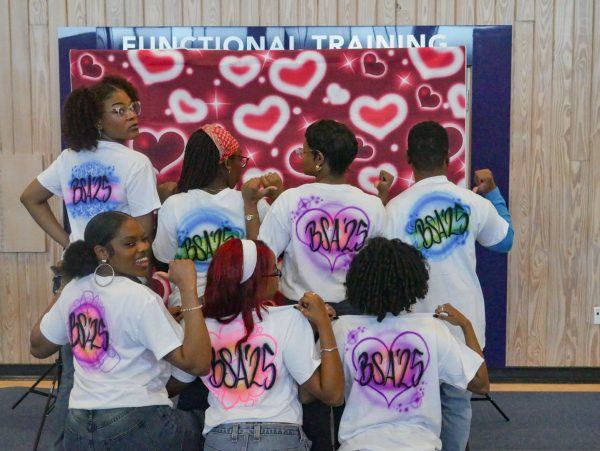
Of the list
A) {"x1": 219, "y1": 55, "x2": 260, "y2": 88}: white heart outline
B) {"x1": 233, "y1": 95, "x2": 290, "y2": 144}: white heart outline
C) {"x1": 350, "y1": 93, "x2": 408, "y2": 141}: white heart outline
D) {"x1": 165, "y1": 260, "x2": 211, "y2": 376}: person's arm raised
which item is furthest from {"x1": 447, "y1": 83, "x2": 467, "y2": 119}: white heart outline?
{"x1": 165, "y1": 260, "x2": 211, "y2": 376}: person's arm raised

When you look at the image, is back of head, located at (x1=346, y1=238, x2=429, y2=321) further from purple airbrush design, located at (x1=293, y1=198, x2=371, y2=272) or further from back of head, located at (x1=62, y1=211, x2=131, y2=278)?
back of head, located at (x1=62, y1=211, x2=131, y2=278)

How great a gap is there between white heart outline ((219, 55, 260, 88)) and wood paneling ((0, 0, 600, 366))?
33 centimetres

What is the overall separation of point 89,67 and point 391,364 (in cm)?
257

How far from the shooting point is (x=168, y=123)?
395cm

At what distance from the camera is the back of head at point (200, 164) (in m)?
2.75

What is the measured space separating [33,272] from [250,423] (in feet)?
8.91

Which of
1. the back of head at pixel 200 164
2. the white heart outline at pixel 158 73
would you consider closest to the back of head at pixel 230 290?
the back of head at pixel 200 164

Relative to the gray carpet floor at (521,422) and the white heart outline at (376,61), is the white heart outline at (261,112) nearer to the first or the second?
the white heart outline at (376,61)

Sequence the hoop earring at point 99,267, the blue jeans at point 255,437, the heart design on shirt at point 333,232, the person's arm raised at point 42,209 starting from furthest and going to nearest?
the person's arm raised at point 42,209, the heart design on shirt at point 333,232, the hoop earring at point 99,267, the blue jeans at point 255,437

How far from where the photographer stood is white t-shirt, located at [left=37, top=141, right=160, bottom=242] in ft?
8.75

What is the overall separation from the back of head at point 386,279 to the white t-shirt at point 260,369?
0.64 feet

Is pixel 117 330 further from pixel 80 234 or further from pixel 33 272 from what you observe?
pixel 33 272

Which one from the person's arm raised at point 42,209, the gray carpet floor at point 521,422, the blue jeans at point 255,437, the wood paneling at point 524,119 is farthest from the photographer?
the wood paneling at point 524,119

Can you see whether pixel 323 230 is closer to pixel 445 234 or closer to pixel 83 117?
pixel 445 234
